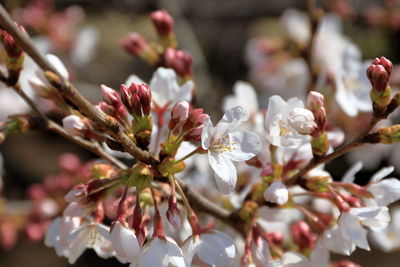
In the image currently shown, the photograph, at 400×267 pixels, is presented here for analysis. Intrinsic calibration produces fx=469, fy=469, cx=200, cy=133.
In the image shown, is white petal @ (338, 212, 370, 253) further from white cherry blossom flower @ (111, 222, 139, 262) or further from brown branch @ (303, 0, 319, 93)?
brown branch @ (303, 0, 319, 93)

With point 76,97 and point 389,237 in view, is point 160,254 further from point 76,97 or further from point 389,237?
point 389,237

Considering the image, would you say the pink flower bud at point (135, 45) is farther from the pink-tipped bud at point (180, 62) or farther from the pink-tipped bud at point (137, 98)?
the pink-tipped bud at point (137, 98)

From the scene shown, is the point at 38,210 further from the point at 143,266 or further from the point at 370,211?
the point at 370,211

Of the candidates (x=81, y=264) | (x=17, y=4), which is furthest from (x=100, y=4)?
(x=81, y=264)

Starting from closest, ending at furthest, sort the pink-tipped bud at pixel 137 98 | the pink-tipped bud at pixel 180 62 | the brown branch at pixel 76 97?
the brown branch at pixel 76 97, the pink-tipped bud at pixel 137 98, the pink-tipped bud at pixel 180 62

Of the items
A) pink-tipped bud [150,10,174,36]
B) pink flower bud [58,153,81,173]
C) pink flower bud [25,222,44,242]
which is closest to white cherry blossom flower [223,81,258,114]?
pink-tipped bud [150,10,174,36]

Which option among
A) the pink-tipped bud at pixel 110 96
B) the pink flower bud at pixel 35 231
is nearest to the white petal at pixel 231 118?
the pink-tipped bud at pixel 110 96

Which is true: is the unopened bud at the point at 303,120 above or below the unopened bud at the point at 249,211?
above
